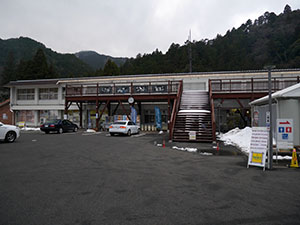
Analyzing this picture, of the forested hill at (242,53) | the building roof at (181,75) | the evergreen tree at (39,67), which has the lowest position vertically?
the building roof at (181,75)

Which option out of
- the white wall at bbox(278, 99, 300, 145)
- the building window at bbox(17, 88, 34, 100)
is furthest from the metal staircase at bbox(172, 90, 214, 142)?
the building window at bbox(17, 88, 34, 100)

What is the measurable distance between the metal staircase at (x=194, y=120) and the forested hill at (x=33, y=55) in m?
61.9

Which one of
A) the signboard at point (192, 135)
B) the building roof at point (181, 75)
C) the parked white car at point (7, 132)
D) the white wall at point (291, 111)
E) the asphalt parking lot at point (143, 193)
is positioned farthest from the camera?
the building roof at point (181, 75)

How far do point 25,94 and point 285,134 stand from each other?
33273 mm

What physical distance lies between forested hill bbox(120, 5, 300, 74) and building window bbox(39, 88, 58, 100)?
99.6ft

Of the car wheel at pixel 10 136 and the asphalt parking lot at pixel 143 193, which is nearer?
the asphalt parking lot at pixel 143 193

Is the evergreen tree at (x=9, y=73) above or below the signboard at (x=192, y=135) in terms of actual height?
above

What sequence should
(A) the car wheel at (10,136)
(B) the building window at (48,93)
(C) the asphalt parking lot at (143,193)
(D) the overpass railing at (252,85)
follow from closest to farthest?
(C) the asphalt parking lot at (143,193)
(A) the car wheel at (10,136)
(D) the overpass railing at (252,85)
(B) the building window at (48,93)

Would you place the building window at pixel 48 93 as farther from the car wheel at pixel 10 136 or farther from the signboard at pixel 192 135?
the signboard at pixel 192 135

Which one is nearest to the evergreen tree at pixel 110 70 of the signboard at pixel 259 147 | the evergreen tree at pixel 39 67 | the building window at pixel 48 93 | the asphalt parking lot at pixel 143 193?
the evergreen tree at pixel 39 67

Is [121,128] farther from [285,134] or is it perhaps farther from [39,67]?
[39,67]

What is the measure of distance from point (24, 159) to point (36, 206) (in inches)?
201

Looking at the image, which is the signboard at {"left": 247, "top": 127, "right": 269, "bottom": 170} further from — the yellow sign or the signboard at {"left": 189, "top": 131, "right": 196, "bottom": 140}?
the signboard at {"left": 189, "top": 131, "right": 196, "bottom": 140}

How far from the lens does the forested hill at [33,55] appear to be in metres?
81.1
